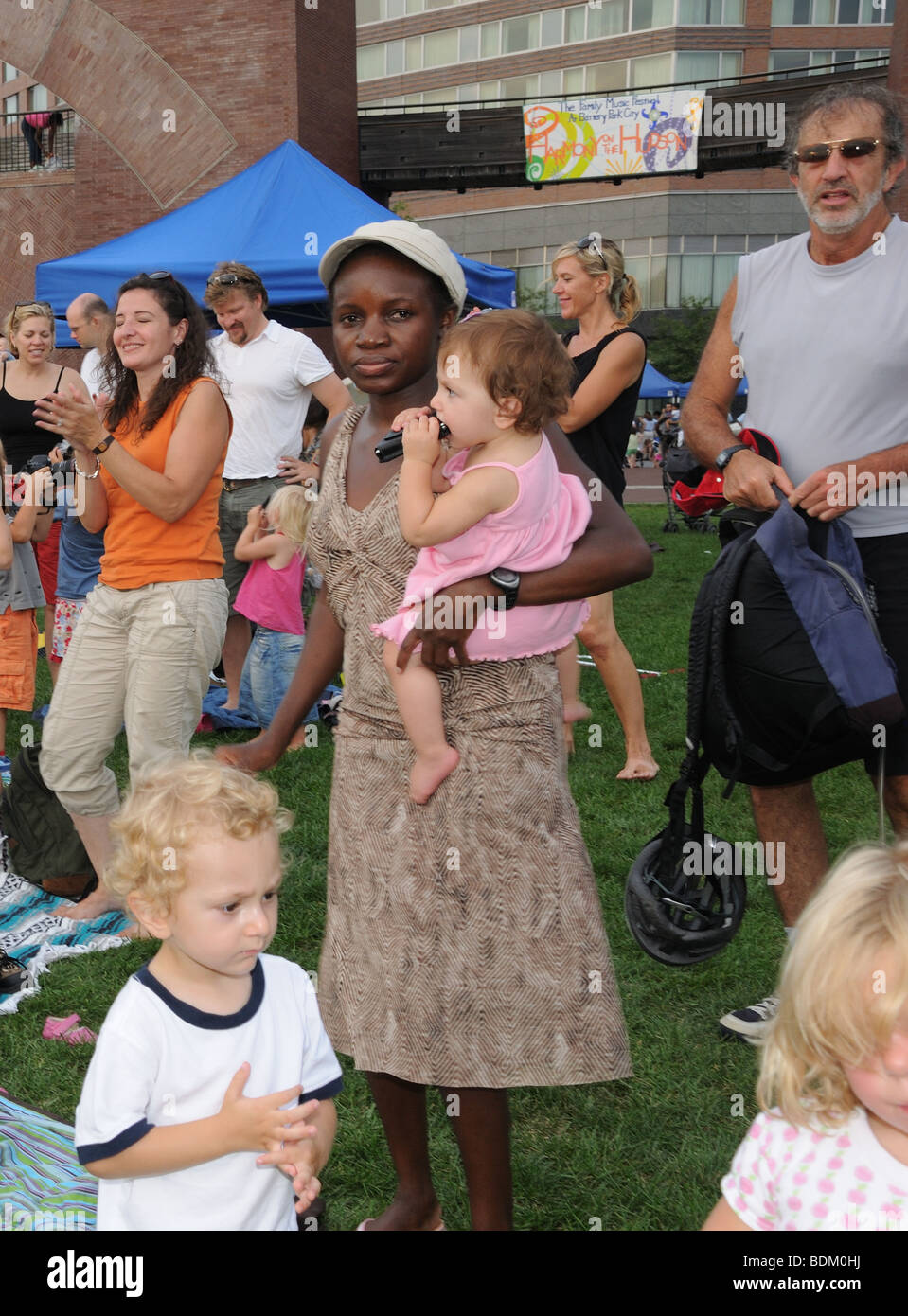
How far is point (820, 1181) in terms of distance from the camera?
5.44 ft

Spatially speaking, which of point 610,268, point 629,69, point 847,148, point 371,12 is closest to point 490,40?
point 629,69

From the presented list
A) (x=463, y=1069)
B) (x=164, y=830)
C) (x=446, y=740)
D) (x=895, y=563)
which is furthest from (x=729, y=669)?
(x=164, y=830)

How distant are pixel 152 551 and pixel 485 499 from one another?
2.02 m

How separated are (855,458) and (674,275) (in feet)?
190

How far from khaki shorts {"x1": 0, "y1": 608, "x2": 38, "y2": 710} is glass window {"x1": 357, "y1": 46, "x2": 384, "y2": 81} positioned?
62378mm

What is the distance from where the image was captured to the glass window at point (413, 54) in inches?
2379

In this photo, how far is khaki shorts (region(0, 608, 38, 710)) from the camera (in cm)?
607

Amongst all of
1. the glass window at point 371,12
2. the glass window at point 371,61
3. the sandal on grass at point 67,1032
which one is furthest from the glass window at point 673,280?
the sandal on grass at point 67,1032

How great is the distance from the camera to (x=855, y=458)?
3215 mm

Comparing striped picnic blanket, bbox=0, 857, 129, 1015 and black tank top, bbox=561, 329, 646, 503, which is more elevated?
black tank top, bbox=561, 329, 646, 503

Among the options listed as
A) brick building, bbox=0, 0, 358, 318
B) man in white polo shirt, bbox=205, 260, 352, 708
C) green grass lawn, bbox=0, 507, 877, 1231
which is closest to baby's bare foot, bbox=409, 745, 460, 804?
green grass lawn, bbox=0, 507, 877, 1231

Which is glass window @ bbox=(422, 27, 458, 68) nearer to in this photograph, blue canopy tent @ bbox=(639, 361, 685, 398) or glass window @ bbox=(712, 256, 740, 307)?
glass window @ bbox=(712, 256, 740, 307)

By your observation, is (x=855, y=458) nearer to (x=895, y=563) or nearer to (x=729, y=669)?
(x=895, y=563)

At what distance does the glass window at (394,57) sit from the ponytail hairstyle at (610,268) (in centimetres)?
6148
